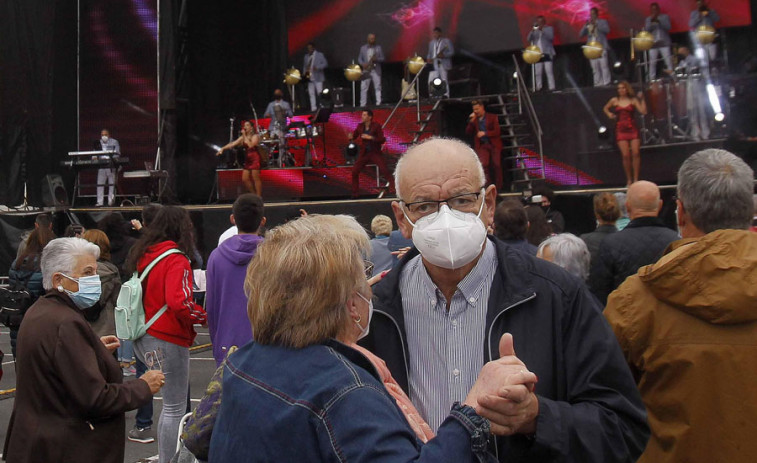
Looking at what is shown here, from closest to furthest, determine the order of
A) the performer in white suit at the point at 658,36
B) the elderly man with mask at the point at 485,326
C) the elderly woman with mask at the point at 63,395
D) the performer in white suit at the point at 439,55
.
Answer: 1. the elderly man with mask at the point at 485,326
2. the elderly woman with mask at the point at 63,395
3. the performer in white suit at the point at 658,36
4. the performer in white suit at the point at 439,55

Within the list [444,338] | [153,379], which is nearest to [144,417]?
[153,379]

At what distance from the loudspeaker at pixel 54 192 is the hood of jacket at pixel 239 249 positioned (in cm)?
1303

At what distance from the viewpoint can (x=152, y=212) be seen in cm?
566

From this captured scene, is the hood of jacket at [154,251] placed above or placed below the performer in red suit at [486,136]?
below

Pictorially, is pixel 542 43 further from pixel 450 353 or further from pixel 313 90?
pixel 450 353

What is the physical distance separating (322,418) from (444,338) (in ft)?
2.10

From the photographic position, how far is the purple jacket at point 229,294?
4398mm

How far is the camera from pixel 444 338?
2.08m

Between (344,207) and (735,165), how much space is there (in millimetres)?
12261

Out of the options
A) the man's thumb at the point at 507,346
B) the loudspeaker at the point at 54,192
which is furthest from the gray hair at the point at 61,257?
the loudspeaker at the point at 54,192

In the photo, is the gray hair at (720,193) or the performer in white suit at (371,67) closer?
the gray hair at (720,193)

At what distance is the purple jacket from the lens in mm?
4398

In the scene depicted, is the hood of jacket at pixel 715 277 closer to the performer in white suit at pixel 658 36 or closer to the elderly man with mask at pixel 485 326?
the elderly man with mask at pixel 485 326

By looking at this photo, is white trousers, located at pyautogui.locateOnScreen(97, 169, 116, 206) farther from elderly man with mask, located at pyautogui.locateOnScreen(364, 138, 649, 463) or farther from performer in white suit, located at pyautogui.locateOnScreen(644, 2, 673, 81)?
elderly man with mask, located at pyautogui.locateOnScreen(364, 138, 649, 463)
